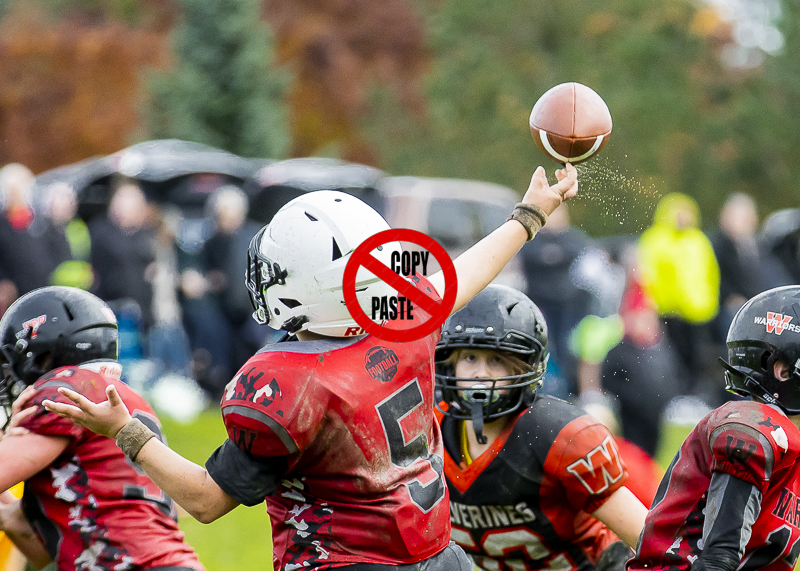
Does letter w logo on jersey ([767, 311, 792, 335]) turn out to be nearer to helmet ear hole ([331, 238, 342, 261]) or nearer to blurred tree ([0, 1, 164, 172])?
helmet ear hole ([331, 238, 342, 261])

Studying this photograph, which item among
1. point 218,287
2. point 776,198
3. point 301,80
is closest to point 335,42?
point 301,80

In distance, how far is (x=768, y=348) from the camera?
2.90 meters

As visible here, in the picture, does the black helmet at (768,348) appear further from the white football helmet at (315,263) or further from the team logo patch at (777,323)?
the white football helmet at (315,263)

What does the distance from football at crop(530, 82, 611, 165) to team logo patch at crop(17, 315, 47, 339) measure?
5.74ft

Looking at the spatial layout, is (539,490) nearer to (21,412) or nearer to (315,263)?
(315,263)

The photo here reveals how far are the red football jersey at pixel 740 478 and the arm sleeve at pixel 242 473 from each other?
1.12 meters

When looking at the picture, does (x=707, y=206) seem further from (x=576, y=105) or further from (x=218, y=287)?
(x=576, y=105)

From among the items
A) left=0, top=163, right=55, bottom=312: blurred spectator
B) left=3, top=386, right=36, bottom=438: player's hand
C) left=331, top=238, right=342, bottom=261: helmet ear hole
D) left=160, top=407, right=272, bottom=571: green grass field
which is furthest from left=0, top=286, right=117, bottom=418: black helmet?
left=0, top=163, right=55, bottom=312: blurred spectator

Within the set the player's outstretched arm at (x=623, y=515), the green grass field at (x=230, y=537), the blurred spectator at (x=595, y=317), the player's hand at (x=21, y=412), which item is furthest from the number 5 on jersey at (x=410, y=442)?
the blurred spectator at (x=595, y=317)

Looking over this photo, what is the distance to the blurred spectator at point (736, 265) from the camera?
1027cm

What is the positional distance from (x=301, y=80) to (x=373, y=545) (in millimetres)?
32041

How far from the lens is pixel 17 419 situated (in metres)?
3.15

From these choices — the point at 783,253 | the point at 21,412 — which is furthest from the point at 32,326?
the point at 783,253

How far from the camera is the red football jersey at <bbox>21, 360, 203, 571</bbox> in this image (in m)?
3.30
